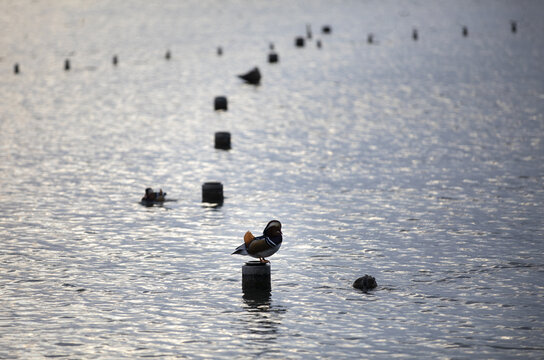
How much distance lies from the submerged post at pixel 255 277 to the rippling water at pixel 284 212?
0.37 metres

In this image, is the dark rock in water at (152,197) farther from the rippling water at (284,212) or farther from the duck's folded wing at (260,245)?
the duck's folded wing at (260,245)

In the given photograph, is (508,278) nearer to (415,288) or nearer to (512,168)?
(415,288)

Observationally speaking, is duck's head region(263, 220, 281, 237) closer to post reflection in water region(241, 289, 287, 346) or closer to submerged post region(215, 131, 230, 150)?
post reflection in water region(241, 289, 287, 346)

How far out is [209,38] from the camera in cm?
11238

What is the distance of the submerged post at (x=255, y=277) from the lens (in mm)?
19719

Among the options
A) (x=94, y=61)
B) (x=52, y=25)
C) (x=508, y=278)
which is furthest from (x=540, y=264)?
(x=52, y=25)

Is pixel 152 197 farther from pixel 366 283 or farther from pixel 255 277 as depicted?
pixel 366 283

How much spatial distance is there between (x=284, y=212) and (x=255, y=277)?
886 centimetres

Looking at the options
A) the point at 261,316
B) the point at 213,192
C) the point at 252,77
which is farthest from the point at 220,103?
the point at 261,316

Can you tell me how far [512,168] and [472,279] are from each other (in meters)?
14.7

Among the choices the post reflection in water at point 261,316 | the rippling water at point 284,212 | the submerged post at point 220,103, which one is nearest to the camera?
the post reflection in water at point 261,316

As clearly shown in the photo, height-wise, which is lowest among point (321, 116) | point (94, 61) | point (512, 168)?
point (512, 168)

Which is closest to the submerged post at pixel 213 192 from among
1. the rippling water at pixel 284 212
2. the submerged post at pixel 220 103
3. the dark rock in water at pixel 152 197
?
the rippling water at pixel 284 212

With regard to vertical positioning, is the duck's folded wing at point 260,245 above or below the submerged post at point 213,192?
below
